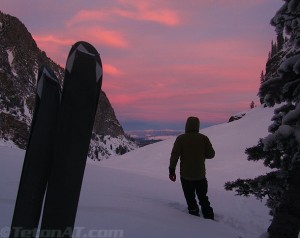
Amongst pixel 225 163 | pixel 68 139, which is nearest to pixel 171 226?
pixel 68 139

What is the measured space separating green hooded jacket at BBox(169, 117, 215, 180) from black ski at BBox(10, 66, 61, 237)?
4062 mm

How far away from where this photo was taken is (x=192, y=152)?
21.0 ft

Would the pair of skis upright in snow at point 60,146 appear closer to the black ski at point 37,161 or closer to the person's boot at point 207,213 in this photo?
the black ski at point 37,161

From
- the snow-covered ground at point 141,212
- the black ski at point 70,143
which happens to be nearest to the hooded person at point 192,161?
the snow-covered ground at point 141,212

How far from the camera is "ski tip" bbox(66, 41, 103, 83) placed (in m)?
2.46

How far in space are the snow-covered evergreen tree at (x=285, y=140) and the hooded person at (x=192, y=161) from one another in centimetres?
134

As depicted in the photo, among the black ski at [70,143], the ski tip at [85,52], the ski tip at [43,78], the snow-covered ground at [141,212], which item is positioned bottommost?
the snow-covered ground at [141,212]

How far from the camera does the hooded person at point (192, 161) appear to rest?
630cm

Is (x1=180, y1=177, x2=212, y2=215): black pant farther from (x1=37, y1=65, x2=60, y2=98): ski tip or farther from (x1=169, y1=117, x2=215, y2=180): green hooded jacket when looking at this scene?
(x1=37, y1=65, x2=60, y2=98): ski tip

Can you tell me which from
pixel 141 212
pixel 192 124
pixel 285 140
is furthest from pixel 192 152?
pixel 285 140

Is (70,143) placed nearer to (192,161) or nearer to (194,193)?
(192,161)

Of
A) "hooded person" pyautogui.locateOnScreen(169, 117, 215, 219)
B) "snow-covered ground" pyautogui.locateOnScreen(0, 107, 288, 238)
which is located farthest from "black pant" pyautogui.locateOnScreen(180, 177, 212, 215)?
"snow-covered ground" pyautogui.locateOnScreen(0, 107, 288, 238)

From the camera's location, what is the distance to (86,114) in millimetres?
2436

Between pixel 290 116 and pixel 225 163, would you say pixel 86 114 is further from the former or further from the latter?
pixel 225 163
